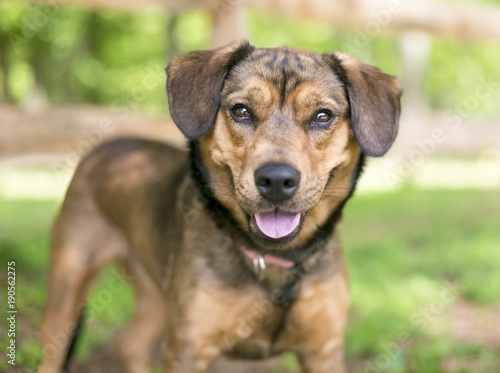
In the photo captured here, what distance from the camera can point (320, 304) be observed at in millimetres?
3287

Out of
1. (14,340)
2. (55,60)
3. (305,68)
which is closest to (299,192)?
(305,68)

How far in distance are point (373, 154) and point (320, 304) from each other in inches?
35.8

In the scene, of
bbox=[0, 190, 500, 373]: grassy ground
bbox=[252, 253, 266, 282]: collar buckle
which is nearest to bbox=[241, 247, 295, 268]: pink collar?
bbox=[252, 253, 266, 282]: collar buckle

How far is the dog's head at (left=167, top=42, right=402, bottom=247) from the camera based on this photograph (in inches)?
111

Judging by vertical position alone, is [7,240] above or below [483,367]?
below

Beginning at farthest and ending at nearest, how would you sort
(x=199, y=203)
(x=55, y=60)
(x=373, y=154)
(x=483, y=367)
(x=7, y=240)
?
(x=55, y=60) → (x=7, y=240) → (x=483, y=367) → (x=199, y=203) → (x=373, y=154)

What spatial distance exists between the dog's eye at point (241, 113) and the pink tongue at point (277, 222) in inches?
20.5

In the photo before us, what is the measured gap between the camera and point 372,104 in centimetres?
311

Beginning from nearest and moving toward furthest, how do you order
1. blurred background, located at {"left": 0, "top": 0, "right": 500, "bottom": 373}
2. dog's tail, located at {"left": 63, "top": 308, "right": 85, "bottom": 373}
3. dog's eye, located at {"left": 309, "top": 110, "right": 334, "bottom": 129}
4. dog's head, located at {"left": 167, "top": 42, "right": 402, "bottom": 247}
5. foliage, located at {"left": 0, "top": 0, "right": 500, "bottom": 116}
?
dog's head, located at {"left": 167, "top": 42, "right": 402, "bottom": 247}, dog's eye, located at {"left": 309, "top": 110, "right": 334, "bottom": 129}, dog's tail, located at {"left": 63, "top": 308, "right": 85, "bottom": 373}, blurred background, located at {"left": 0, "top": 0, "right": 500, "bottom": 373}, foliage, located at {"left": 0, "top": 0, "right": 500, "bottom": 116}

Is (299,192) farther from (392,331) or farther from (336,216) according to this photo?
(392,331)

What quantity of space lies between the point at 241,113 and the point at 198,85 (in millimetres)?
292

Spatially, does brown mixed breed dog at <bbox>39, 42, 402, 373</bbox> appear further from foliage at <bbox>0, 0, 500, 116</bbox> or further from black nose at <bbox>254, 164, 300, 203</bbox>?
foliage at <bbox>0, 0, 500, 116</bbox>

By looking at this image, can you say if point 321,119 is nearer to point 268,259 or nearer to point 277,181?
point 277,181

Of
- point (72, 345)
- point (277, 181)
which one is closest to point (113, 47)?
point (72, 345)
